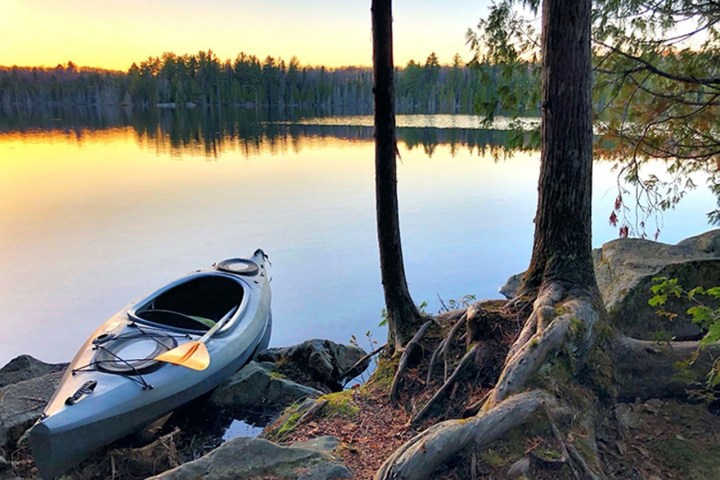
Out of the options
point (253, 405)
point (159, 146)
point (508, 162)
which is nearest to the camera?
point (253, 405)

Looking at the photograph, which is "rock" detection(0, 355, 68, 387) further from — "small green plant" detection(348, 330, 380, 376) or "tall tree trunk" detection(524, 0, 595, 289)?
"tall tree trunk" detection(524, 0, 595, 289)

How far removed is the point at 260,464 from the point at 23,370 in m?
5.37

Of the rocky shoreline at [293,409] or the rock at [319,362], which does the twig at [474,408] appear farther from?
the rock at [319,362]

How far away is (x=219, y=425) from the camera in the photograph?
5.88 metres

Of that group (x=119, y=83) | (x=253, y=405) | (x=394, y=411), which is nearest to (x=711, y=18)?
(x=394, y=411)

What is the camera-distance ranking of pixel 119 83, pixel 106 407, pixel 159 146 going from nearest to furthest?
pixel 106 407 → pixel 159 146 → pixel 119 83

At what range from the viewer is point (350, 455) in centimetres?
304

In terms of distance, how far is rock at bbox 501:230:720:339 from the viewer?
4.64m

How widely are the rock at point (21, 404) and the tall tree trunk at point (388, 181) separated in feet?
12.4

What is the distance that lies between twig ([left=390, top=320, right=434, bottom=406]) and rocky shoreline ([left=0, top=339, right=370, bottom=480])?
2.31 ft

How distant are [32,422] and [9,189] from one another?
15708mm

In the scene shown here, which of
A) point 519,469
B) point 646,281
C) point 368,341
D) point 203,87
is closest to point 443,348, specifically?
point 519,469

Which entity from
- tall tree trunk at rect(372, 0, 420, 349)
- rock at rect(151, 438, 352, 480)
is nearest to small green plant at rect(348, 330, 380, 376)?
tall tree trunk at rect(372, 0, 420, 349)

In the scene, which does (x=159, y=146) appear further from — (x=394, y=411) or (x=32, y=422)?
(x=394, y=411)
